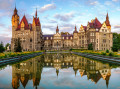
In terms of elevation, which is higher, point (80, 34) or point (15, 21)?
point (15, 21)

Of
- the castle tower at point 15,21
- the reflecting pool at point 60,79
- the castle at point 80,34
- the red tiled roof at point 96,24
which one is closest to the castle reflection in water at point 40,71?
the reflecting pool at point 60,79

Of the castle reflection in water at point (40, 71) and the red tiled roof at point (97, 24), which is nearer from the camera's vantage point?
the castle reflection in water at point (40, 71)

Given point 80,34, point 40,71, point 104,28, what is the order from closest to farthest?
point 40,71, point 104,28, point 80,34

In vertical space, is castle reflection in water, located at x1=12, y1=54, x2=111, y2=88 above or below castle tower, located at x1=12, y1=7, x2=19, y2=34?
below

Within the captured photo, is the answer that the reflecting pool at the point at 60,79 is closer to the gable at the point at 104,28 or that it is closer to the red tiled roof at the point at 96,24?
the red tiled roof at the point at 96,24

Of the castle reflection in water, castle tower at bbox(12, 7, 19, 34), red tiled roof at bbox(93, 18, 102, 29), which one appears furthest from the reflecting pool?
castle tower at bbox(12, 7, 19, 34)

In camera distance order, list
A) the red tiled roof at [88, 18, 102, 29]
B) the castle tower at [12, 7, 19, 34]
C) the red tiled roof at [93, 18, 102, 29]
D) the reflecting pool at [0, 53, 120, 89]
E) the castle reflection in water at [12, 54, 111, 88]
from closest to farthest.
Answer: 1. the reflecting pool at [0, 53, 120, 89]
2. the castle reflection in water at [12, 54, 111, 88]
3. the red tiled roof at [88, 18, 102, 29]
4. the red tiled roof at [93, 18, 102, 29]
5. the castle tower at [12, 7, 19, 34]

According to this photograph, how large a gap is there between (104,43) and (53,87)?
6055cm

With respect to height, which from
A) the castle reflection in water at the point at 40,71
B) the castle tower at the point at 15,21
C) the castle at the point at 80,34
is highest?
the castle tower at the point at 15,21

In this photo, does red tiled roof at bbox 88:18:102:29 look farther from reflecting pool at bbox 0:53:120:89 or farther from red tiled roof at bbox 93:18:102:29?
reflecting pool at bbox 0:53:120:89

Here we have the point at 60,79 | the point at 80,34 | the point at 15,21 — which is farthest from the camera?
the point at 80,34

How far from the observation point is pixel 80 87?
675cm

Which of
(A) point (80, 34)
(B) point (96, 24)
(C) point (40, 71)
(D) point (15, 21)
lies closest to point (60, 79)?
(C) point (40, 71)

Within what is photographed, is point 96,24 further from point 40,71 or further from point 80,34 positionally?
point 40,71
